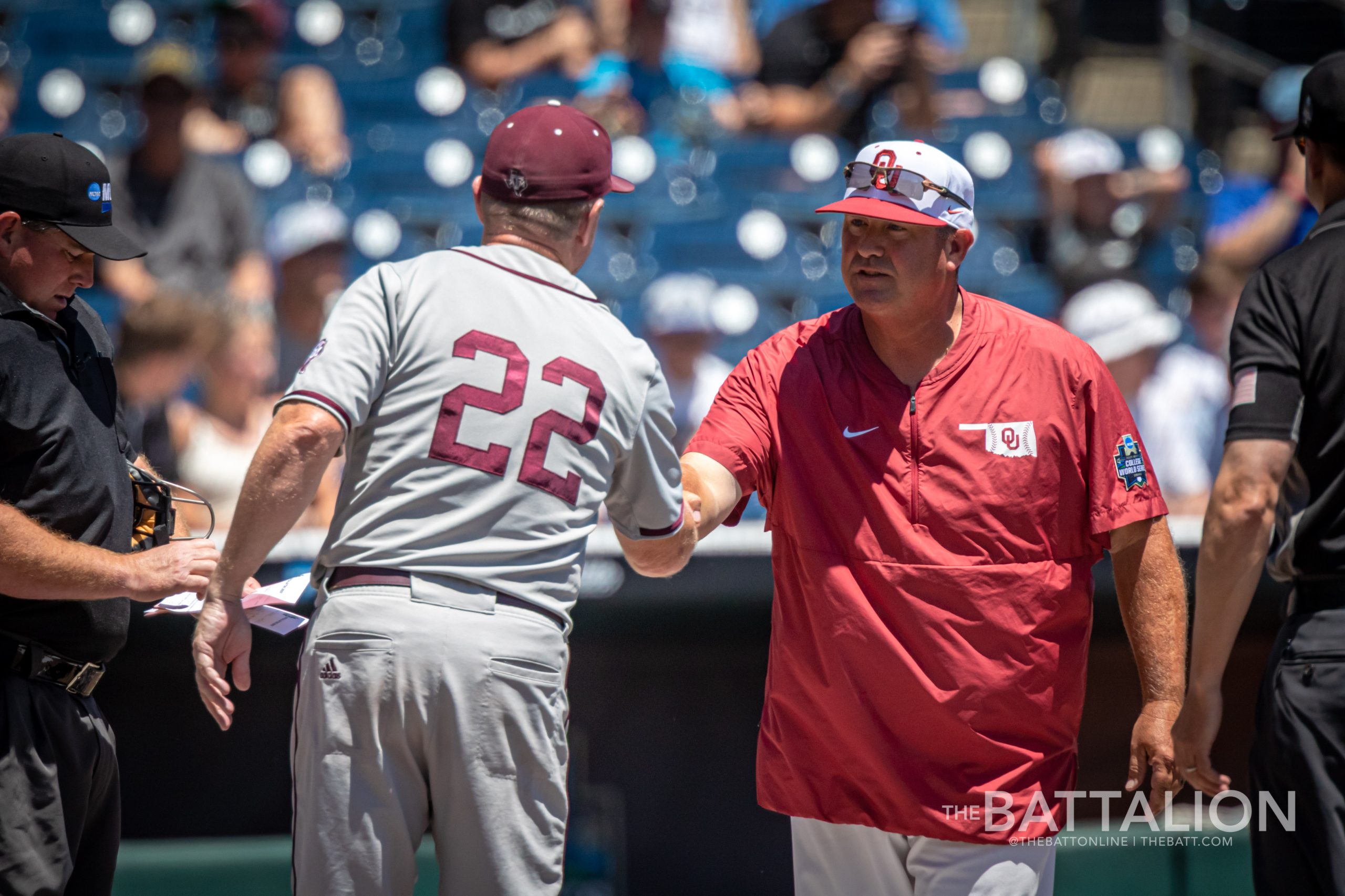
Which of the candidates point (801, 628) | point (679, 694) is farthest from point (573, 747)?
point (801, 628)

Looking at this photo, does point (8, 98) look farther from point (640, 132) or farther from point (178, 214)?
point (640, 132)

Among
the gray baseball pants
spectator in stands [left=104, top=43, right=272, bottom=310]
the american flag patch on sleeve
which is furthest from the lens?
spectator in stands [left=104, top=43, right=272, bottom=310]

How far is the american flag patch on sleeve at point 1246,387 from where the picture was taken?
2465mm

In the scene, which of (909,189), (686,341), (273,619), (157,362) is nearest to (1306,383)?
(909,189)

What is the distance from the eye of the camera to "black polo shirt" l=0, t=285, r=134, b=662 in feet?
8.19

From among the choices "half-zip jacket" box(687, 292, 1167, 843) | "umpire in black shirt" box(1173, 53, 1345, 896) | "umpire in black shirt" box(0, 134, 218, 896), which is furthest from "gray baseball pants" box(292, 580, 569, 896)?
"umpire in black shirt" box(1173, 53, 1345, 896)

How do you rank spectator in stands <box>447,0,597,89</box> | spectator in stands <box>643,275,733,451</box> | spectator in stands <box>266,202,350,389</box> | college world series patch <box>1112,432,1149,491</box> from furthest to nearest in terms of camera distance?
1. spectator in stands <box>447,0,597,89</box>
2. spectator in stands <box>266,202,350,389</box>
3. spectator in stands <box>643,275,733,451</box>
4. college world series patch <box>1112,432,1149,491</box>

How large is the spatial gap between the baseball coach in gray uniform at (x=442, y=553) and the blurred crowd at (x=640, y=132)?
289 centimetres

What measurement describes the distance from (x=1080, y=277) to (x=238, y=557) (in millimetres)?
5738

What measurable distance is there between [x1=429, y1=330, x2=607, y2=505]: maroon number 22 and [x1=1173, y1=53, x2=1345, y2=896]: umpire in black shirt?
119cm

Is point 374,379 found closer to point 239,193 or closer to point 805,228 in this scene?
point 239,193

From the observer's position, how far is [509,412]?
232 cm

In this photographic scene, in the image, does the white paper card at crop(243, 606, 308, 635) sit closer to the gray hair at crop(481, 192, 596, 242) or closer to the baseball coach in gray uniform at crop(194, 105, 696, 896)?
the baseball coach in gray uniform at crop(194, 105, 696, 896)

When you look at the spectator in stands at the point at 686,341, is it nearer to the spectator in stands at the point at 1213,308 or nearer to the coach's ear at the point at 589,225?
the spectator in stands at the point at 1213,308
